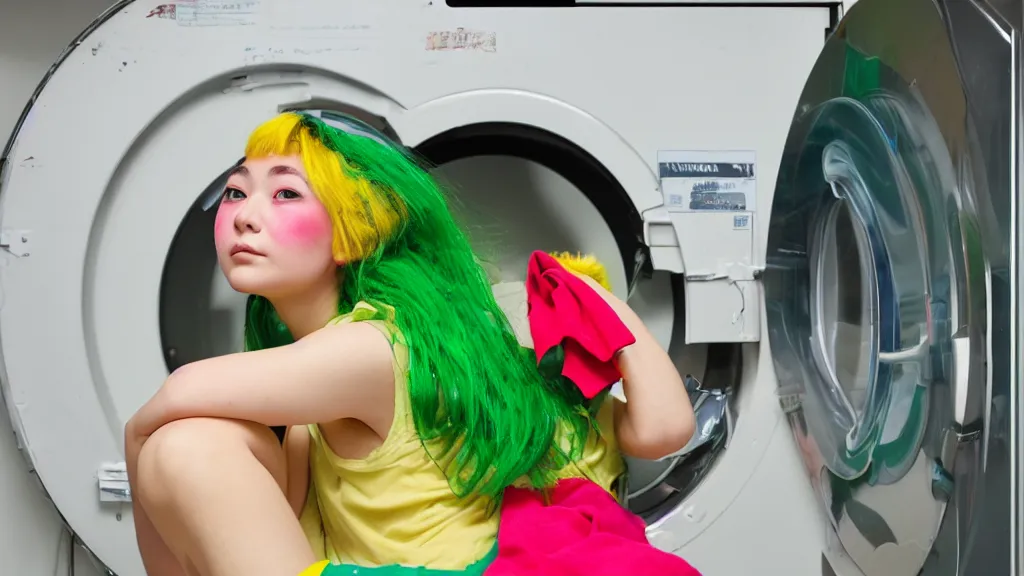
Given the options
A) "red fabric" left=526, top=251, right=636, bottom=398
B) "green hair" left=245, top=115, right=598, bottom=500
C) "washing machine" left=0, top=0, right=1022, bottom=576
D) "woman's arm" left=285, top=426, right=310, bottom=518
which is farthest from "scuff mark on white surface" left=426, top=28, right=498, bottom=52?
"woman's arm" left=285, top=426, right=310, bottom=518

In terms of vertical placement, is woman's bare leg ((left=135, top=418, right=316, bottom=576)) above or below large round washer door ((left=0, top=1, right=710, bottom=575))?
below

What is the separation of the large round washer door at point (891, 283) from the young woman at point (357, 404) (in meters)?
0.18

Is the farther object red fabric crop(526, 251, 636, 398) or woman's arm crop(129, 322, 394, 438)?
red fabric crop(526, 251, 636, 398)

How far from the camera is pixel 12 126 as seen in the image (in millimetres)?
970

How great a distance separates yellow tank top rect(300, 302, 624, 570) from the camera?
0.63 meters

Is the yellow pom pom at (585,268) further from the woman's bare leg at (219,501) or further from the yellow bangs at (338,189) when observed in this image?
the woman's bare leg at (219,501)

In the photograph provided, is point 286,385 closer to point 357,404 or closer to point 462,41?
point 357,404

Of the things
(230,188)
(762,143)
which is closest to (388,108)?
(230,188)

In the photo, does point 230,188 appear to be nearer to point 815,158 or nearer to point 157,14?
point 157,14

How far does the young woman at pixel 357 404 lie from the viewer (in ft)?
1.87

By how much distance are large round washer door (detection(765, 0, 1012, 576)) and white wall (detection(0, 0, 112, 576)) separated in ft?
2.61

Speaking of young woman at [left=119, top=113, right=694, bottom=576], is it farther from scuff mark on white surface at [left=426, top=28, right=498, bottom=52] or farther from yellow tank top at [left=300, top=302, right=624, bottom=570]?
scuff mark on white surface at [left=426, top=28, right=498, bottom=52]

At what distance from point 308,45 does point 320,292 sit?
12.0 inches

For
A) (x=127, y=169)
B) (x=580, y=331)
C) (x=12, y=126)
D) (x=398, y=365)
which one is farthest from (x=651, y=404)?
(x=12, y=126)
